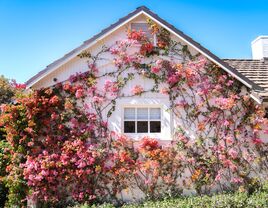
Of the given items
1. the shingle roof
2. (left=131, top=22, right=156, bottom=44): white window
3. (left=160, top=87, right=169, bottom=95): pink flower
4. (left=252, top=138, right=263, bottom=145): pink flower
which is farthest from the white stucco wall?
the shingle roof

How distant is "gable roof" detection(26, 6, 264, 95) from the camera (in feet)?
38.2

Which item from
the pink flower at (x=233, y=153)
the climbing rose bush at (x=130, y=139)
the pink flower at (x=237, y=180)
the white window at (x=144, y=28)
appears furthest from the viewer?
the white window at (x=144, y=28)

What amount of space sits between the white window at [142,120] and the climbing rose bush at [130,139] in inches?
22.0

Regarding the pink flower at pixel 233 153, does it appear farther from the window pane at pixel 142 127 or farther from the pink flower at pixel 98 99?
the pink flower at pixel 98 99

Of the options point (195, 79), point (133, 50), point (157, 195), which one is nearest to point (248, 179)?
point (157, 195)

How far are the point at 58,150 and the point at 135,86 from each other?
3339 mm

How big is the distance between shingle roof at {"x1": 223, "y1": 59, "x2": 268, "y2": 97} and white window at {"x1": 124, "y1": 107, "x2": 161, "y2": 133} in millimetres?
3701

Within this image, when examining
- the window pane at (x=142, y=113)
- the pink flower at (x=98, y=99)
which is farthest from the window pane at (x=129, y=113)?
the pink flower at (x=98, y=99)

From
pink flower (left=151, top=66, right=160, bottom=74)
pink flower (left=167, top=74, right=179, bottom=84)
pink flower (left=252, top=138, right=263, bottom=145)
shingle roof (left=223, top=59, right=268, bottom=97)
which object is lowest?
pink flower (left=252, top=138, right=263, bottom=145)

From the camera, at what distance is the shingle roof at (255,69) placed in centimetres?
1340

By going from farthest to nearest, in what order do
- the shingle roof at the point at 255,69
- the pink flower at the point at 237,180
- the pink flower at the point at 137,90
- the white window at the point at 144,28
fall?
the shingle roof at the point at 255,69, the white window at the point at 144,28, the pink flower at the point at 137,90, the pink flower at the point at 237,180

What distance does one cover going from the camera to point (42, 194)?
1095 centimetres

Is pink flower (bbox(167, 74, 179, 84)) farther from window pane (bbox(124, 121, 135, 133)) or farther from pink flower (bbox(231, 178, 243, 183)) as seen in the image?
pink flower (bbox(231, 178, 243, 183))

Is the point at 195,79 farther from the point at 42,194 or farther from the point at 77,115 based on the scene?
the point at 42,194
